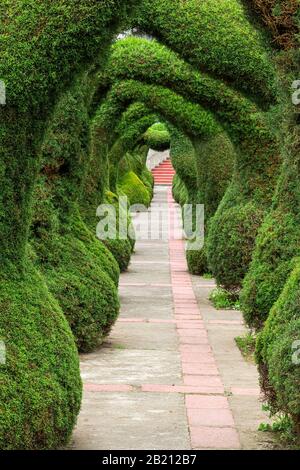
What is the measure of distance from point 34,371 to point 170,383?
3204 mm

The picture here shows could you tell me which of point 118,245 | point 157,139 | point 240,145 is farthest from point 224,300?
point 157,139

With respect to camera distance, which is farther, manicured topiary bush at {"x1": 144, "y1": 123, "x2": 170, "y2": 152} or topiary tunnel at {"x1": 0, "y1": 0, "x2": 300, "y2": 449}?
manicured topiary bush at {"x1": 144, "y1": 123, "x2": 170, "y2": 152}

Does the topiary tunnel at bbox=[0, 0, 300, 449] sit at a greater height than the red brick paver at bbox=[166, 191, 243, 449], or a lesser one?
greater

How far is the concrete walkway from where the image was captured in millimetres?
6941

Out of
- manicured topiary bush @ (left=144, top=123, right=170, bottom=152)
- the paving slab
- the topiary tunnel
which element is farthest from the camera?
manicured topiary bush @ (left=144, top=123, right=170, bottom=152)

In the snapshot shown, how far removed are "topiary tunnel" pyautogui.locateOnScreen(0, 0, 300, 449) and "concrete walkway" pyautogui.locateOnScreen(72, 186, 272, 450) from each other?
1.40 feet

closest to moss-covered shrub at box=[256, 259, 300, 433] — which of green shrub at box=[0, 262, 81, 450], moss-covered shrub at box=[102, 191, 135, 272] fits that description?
green shrub at box=[0, 262, 81, 450]

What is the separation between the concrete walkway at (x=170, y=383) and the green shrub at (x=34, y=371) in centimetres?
54

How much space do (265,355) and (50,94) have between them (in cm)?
226

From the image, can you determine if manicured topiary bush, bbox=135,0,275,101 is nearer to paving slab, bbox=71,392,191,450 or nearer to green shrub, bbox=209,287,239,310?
paving slab, bbox=71,392,191,450

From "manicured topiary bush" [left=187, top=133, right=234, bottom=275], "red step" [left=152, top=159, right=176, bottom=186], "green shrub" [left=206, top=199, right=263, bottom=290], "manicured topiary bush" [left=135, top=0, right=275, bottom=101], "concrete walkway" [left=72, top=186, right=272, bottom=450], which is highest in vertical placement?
"manicured topiary bush" [left=135, top=0, right=275, bottom=101]

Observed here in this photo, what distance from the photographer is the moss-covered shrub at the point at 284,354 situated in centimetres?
591

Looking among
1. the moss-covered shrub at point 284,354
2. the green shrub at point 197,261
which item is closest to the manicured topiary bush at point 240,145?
the green shrub at point 197,261
